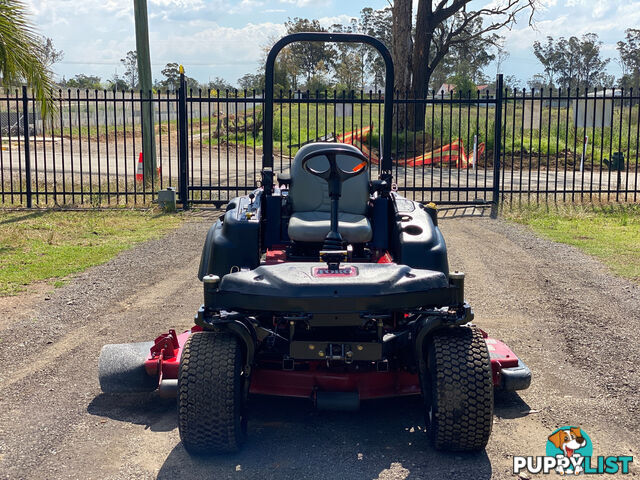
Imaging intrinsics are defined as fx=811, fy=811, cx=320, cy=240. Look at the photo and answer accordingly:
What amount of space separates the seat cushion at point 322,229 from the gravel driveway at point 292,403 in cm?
106

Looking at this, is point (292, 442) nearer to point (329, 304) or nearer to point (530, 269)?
point (329, 304)

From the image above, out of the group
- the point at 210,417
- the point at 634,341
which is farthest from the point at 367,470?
the point at 634,341

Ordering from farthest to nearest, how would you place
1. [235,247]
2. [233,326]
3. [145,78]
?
[145,78] → [235,247] → [233,326]

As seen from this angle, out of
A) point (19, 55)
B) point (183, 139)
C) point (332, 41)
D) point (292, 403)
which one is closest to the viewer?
point (292, 403)

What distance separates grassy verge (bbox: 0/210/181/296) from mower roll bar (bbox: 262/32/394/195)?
11.2ft

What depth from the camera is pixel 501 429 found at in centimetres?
474

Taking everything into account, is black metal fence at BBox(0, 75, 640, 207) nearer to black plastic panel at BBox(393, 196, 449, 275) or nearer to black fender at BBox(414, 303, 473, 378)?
black plastic panel at BBox(393, 196, 449, 275)

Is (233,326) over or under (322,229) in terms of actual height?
under

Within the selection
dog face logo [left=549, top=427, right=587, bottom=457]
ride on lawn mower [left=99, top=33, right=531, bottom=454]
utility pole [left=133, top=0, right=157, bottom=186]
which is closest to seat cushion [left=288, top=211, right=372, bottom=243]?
ride on lawn mower [left=99, top=33, right=531, bottom=454]

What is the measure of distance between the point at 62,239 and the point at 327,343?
7.78 m

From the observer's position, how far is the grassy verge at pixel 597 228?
9.83 m

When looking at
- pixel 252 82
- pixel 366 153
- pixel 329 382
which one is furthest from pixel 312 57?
pixel 329 382

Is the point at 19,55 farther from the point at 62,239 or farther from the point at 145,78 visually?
the point at 145,78

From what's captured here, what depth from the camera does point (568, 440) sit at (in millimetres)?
4594
